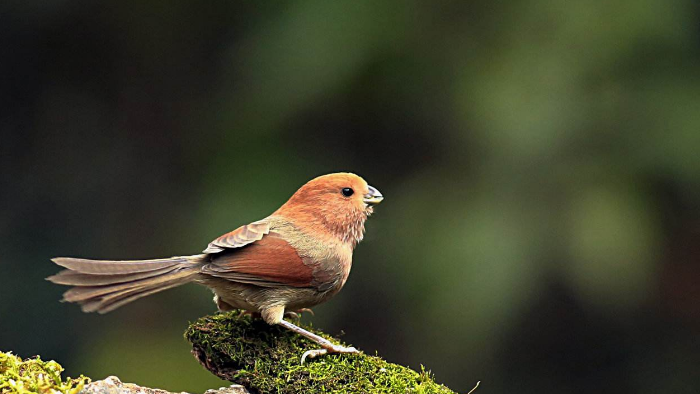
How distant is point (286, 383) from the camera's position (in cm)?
299

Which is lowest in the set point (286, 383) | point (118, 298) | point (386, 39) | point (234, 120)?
point (286, 383)

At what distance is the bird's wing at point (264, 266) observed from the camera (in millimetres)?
3223

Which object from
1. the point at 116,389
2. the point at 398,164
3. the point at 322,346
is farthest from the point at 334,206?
the point at 398,164

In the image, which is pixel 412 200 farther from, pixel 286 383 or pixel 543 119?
pixel 286 383

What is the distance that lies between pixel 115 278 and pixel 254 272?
548 mm

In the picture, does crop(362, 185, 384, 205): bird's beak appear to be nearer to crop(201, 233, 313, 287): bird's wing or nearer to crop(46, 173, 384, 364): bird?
crop(46, 173, 384, 364): bird

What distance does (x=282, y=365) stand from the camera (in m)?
3.08

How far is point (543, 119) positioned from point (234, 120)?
217 centimetres

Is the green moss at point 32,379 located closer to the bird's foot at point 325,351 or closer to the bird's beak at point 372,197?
the bird's foot at point 325,351

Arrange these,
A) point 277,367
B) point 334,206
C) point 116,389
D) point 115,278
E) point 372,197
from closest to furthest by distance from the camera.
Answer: point 116,389
point 277,367
point 115,278
point 334,206
point 372,197

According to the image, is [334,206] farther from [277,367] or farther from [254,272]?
[277,367]

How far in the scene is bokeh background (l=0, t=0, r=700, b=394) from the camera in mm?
4922

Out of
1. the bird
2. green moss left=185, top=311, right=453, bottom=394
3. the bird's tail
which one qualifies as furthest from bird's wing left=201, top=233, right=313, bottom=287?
green moss left=185, top=311, right=453, bottom=394

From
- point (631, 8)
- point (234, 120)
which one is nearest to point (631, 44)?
point (631, 8)
